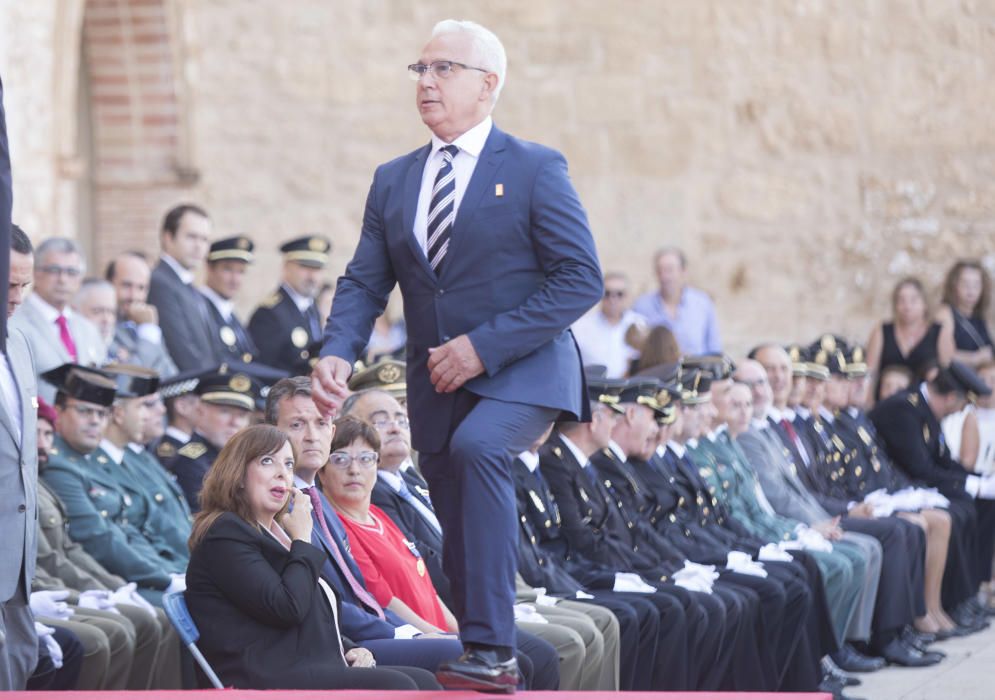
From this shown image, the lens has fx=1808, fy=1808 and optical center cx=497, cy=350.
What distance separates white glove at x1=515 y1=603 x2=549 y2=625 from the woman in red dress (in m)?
0.26

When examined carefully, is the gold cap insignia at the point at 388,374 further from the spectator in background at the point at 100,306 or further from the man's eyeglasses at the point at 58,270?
the spectator in background at the point at 100,306

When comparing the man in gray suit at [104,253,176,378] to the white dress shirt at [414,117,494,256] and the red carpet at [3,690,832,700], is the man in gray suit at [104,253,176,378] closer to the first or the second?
the white dress shirt at [414,117,494,256]

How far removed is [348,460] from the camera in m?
5.73

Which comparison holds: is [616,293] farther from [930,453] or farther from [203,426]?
[203,426]

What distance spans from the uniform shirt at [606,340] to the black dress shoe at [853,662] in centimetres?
299

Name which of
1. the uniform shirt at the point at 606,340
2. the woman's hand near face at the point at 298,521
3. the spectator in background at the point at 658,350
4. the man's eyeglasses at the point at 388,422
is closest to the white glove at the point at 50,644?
the woman's hand near face at the point at 298,521

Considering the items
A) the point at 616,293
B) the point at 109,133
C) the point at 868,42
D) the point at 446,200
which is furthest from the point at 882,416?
the point at 446,200

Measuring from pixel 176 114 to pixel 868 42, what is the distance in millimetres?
5124

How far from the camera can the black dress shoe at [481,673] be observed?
3957 millimetres

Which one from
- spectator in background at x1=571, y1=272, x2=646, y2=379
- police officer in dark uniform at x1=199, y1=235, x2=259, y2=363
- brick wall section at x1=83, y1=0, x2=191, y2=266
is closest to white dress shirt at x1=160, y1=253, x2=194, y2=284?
police officer in dark uniform at x1=199, y1=235, x2=259, y2=363

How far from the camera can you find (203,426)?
7211 mm

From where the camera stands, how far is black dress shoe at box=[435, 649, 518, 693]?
13.0ft

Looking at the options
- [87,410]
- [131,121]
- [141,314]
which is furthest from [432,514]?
[131,121]

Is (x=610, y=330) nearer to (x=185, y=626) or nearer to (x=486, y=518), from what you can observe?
(x=185, y=626)
